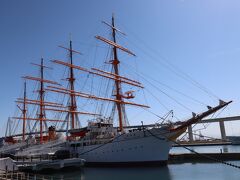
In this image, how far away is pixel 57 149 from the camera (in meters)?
43.1

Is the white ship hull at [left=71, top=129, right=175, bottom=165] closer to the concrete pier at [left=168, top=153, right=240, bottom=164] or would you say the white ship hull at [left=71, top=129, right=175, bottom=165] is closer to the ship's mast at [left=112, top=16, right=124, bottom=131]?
the ship's mast at [left=112, top=16, right=124, bottom=131]

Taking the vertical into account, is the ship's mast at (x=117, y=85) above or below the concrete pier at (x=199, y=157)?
above

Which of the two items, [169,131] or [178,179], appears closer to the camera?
[178,179]

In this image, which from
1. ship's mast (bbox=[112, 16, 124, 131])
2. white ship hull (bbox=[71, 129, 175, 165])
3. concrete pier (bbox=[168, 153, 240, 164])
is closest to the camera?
white ship hull (bbox=[71, 129, 175, 165])

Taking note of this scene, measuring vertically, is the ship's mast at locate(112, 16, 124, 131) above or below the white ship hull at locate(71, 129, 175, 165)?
above


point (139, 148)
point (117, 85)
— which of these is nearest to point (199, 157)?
point (139, 148)

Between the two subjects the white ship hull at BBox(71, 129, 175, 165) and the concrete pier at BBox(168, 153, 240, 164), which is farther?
the concrete pier at BBox(168, 153, 240, 164)

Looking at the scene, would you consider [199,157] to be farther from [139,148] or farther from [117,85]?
[117,85]

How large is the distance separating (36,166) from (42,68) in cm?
3908

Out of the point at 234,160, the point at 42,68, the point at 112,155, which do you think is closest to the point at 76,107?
the point at 42,68

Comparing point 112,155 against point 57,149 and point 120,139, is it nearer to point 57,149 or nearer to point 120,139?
point 120,139

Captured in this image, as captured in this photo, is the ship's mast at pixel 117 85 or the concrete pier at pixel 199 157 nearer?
the concrete pier at pixel 199 157

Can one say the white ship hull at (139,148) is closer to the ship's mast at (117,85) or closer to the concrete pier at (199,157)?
the ship's mast at (117,85)

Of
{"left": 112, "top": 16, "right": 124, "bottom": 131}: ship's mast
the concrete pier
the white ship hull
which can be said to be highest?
{"left": 112, "top": 16, "right": 124, "bottom": 131}: ship's mast
